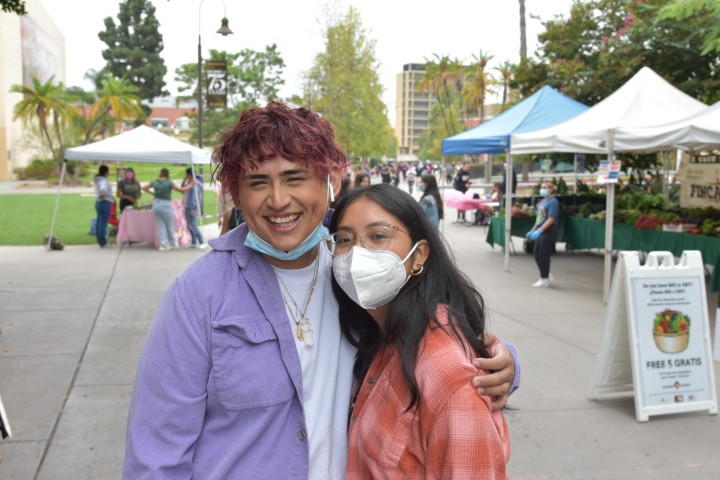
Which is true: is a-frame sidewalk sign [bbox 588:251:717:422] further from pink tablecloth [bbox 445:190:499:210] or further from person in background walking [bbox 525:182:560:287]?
pink tablecloth [bbox 445:190:499:210]

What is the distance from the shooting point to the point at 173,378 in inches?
65.1

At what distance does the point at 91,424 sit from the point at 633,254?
14.1 feet

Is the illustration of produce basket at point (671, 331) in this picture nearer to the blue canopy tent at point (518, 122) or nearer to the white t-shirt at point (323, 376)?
the white t-shirt at point (323, 376)

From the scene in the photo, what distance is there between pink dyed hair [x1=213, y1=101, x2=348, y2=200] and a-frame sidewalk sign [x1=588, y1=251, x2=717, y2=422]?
410 centimetres

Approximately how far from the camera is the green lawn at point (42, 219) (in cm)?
1738

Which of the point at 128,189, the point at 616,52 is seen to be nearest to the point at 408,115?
the point at 616,52

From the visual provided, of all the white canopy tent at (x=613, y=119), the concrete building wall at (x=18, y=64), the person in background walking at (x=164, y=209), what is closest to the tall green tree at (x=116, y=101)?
the concrete building wall at (x=18, y=64)

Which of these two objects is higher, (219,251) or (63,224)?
(219,251)

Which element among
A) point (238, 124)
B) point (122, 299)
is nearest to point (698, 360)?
point (238, 124)

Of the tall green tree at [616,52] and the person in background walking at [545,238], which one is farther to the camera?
the tall green tree at [616,52]

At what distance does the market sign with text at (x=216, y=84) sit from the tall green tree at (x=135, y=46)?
59652 millimetres

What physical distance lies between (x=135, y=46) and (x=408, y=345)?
8282cm

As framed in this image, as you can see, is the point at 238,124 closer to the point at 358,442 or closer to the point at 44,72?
the point at 358,442

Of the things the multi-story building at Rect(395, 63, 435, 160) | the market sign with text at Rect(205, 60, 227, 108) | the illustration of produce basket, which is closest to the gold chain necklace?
the illustration of produce basket
